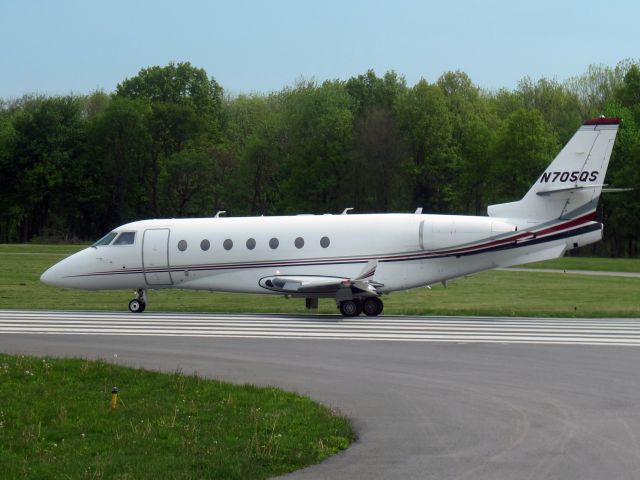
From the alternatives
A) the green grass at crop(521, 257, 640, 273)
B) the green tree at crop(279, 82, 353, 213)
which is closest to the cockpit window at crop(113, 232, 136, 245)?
the green grass at crop(521, 257, 640, 273)

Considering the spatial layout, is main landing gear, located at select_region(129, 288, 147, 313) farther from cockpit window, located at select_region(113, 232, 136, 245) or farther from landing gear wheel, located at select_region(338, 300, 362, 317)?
landing gear wheel, located at select_region(338, 300, 362, 317)

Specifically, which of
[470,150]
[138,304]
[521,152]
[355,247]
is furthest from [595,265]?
[138,304]

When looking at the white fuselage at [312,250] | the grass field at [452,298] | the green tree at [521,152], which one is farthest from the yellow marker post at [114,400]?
the green tree at [521,152]

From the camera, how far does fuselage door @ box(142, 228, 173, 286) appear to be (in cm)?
2919

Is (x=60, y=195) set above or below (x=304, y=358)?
above

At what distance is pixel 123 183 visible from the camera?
3565 inches

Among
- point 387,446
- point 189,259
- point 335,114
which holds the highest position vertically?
point 335,114

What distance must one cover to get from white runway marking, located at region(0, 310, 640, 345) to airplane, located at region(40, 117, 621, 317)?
1312 millimetres

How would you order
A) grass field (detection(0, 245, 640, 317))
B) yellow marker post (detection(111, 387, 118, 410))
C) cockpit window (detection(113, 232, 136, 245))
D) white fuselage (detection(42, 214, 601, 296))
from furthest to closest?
grass field (detection(0, 245, 640, 317))
cockpit window (detection(113, 232, 136, 245))
white fuselage (detection(42, 214, 601, 296))
yellow marker post (detection(111, 387, 118, 410))

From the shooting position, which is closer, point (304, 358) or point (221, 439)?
point (221, 439)

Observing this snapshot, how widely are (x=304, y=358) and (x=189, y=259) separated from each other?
12.2m

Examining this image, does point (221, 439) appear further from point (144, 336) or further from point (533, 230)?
point (533, 230)

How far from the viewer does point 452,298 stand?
3928 centimetres

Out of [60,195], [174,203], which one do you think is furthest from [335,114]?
[60,195]
